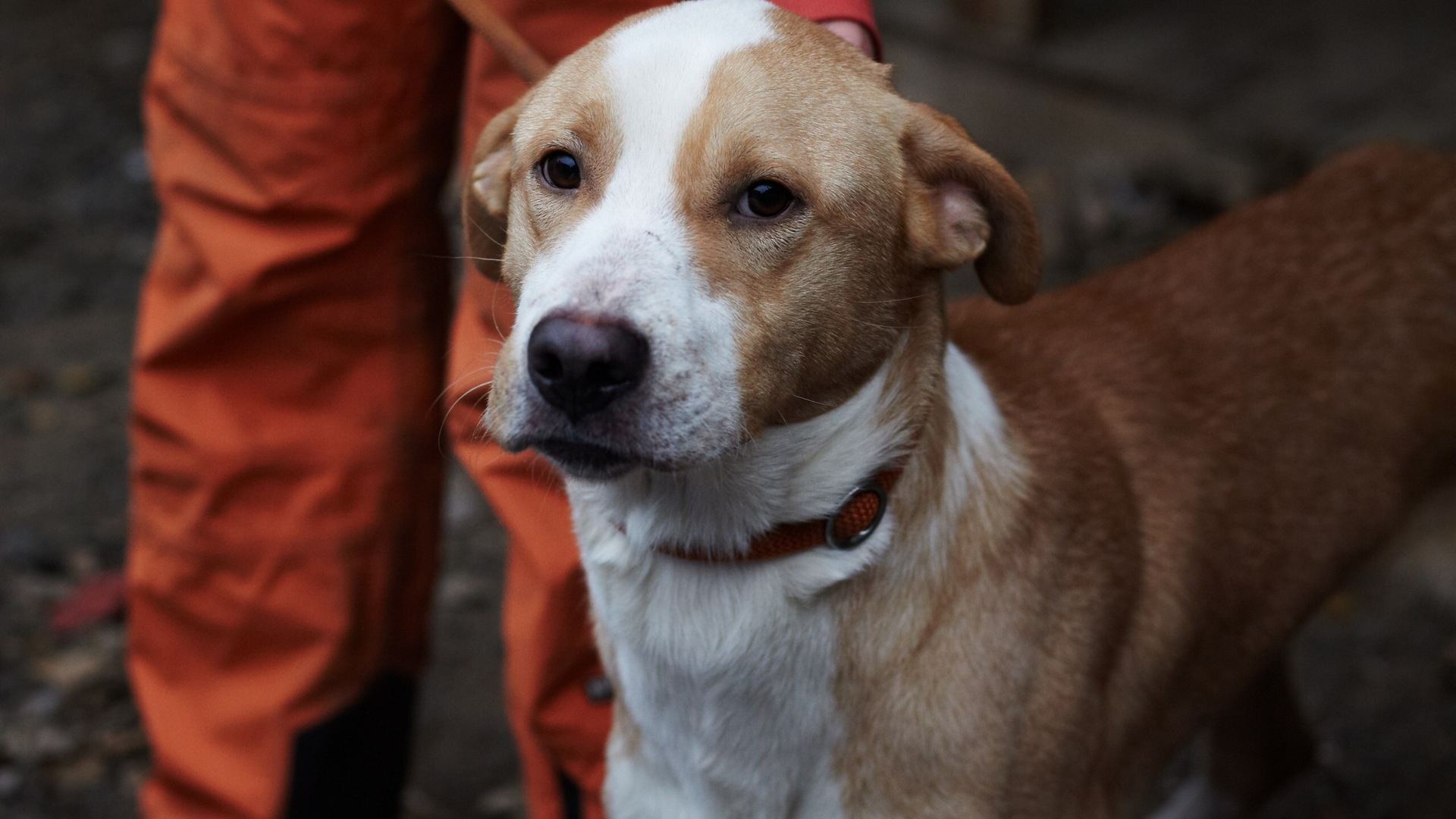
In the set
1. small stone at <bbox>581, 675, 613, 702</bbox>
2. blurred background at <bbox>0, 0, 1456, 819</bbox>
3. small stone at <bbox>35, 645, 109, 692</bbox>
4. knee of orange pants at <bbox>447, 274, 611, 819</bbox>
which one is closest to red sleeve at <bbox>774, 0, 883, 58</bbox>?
knee of orange pants at <bbox>447, 274, 611, 819</bbox>

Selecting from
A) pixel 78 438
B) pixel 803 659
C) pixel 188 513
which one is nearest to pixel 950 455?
A: pixel 803 659

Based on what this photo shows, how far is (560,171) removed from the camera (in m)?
1.71

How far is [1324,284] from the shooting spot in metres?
2.24

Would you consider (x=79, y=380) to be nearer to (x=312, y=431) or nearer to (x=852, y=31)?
(x=312, y=431)

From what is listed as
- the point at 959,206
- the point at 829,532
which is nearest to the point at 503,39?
the point at 959,206

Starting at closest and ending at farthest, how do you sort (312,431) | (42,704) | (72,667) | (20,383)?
(312,431), (42,704), (72,667), (20,383)

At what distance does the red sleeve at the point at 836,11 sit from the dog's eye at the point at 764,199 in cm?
35

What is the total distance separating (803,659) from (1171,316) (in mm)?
870

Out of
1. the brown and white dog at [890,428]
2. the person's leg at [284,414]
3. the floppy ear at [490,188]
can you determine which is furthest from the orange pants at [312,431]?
the brown and white dog at [890,428]

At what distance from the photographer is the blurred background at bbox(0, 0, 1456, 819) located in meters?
3.00

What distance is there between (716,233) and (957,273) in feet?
10.1

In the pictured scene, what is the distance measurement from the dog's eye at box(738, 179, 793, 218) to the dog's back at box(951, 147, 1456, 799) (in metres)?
0.54

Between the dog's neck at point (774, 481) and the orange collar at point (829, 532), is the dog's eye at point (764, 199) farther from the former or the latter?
the orange collar at point (829, 532)

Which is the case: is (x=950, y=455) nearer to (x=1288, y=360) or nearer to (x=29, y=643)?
(x=1288, y=360)
